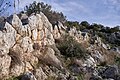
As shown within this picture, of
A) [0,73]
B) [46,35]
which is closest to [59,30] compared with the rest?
[46,35]

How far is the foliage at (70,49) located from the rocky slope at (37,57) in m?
0.33

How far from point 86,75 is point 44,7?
10.2m

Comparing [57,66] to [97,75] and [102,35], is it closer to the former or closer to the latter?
[97,75]

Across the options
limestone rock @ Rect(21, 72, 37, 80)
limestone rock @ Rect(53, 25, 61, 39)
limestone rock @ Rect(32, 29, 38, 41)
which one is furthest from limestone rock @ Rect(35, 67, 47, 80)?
limestone rock @ Rect(53, 25, 61, 39)

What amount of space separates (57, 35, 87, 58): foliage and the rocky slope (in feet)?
1.09

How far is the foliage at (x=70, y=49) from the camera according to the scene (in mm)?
20922

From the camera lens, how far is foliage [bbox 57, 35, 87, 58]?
68.6 ft

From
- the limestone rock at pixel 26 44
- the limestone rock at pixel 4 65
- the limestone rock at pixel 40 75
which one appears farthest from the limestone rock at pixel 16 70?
the limestone rock at pixel 26 44

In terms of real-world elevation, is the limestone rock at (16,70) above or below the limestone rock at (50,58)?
below

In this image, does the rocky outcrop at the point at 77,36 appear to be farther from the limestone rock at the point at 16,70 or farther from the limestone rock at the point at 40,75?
the limestone rock at the point at 16,70

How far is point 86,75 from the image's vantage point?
60.2 ft

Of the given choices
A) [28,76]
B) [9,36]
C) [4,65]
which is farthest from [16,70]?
[9,36]

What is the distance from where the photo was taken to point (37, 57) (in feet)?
58.2

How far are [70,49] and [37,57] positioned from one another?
383cm
